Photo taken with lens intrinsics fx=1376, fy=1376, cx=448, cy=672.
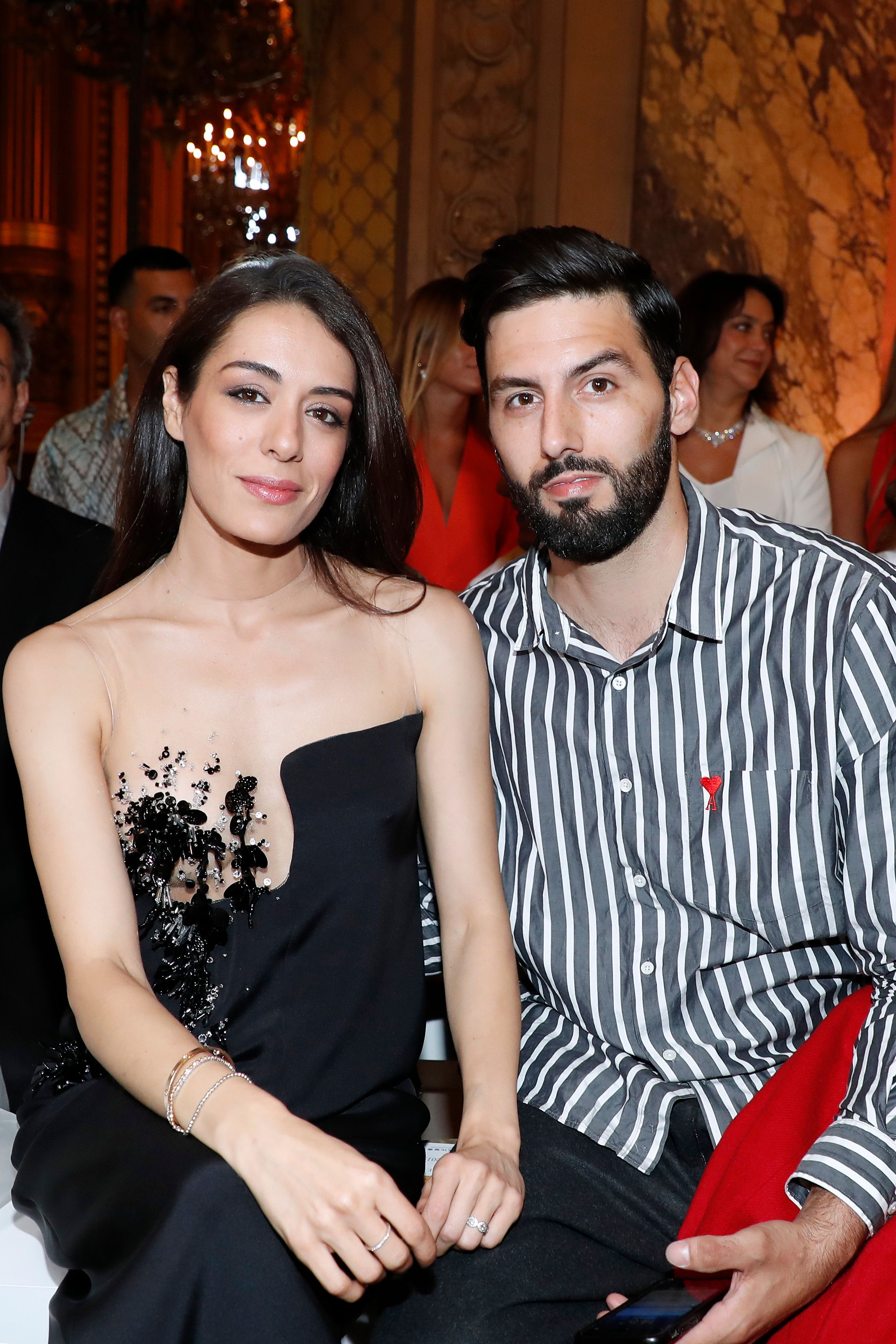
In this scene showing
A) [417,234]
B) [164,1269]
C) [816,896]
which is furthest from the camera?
[417,234]

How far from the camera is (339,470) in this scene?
6.98 feet

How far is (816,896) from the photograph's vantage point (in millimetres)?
1861

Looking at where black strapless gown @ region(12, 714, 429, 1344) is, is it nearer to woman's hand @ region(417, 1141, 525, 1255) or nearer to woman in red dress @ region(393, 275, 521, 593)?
woman's hand @ region(417, 1141, 525, 1255)

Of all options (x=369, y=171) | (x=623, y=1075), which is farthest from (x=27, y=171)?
(x=623, y=1075)

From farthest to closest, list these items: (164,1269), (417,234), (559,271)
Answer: (417,234) < (559,271) < (164,1269)

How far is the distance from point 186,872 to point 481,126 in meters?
4.59

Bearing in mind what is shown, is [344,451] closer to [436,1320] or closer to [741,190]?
[436,1320]

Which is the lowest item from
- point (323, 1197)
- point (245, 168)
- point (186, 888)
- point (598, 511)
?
point (323, 1197)

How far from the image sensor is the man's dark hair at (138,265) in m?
4.48

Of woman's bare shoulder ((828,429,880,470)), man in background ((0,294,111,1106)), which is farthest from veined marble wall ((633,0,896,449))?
man in background ((0,294,111,1106))

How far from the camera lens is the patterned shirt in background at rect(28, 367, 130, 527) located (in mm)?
4133

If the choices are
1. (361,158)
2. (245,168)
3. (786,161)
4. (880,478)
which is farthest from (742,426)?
(245,168)

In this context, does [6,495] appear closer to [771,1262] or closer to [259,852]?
[259,852]

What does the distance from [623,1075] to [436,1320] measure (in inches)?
16.3
